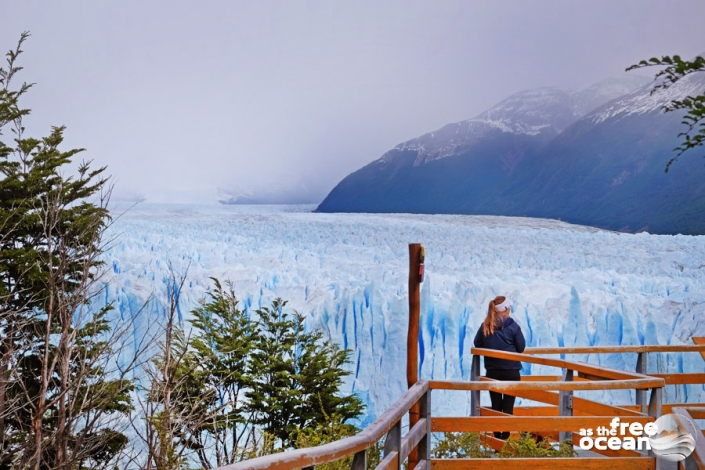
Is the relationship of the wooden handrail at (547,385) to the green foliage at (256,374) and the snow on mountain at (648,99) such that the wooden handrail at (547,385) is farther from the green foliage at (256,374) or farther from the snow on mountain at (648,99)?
the snow on mountain at (648,99)

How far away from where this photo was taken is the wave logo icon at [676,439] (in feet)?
4.83

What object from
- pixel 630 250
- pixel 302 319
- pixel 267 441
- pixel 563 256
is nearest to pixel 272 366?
pixel 302 319

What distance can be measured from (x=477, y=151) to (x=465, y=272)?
3.08 metres

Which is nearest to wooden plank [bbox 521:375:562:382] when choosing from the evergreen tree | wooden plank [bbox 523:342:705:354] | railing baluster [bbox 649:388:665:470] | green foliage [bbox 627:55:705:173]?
wooden plank [bbox 523:342:705:354]

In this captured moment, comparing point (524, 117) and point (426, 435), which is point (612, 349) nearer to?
point (426, 435)

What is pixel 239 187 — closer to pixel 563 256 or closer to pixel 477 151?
pixel 477 151

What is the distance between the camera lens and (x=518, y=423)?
9.52 feet

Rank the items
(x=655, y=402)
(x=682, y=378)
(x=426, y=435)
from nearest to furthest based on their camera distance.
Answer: (x=426, y=435), (x=655, y=402), (x=682, y=378)

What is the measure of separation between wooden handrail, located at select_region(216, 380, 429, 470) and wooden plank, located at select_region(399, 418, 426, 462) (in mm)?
130

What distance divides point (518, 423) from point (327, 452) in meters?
1.58

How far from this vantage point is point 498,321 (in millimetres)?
4191

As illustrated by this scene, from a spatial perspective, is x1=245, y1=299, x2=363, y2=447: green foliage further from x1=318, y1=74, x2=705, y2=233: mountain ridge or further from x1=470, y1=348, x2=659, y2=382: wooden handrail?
x1=470, y1=348, x2=659, y2=382: wooden handrail

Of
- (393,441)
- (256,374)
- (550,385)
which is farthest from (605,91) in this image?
(393,441)

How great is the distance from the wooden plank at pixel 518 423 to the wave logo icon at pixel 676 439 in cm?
91
